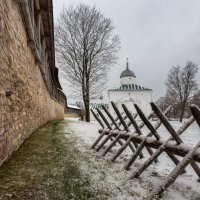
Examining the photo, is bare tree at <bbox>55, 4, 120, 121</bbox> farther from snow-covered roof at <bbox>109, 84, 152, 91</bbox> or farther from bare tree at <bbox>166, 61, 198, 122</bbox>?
snow-covered roof at <bbox>109, 84, 152, 91</bbox>

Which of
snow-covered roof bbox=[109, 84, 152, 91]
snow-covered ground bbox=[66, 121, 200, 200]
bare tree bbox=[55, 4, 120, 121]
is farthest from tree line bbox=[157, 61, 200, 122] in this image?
snow-covered ground bbox=[66, 121, 200, 200]

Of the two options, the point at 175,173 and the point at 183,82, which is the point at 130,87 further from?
the point at 175,173

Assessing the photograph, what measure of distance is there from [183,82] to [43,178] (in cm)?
2911

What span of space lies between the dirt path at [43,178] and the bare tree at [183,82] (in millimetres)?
26980

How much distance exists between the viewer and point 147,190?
2.52 meters

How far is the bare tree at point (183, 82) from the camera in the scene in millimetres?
28828

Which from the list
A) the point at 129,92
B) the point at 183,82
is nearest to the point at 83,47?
the point at 183,82

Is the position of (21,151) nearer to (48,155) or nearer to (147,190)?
(48,155)

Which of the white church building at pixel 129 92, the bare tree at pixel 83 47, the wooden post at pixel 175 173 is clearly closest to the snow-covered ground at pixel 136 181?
the wooden post at pixel 175 173

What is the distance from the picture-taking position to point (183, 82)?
1152 inches

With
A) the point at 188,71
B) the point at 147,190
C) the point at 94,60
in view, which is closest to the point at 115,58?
the point at 94,60

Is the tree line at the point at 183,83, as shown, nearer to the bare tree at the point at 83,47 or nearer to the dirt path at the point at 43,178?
the bare tree at the point at 83,47

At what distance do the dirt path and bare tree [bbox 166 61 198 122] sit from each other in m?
27.0

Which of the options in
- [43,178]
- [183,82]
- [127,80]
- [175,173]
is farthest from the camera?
[127,80]
